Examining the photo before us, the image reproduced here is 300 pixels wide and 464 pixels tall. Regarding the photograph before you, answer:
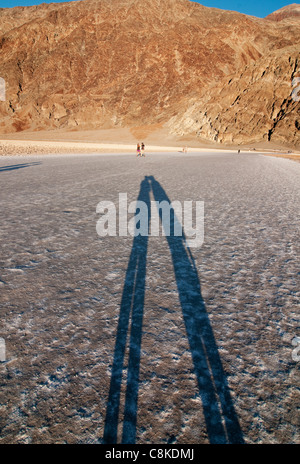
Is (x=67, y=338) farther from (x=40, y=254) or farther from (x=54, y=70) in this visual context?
(x=54, y=70)

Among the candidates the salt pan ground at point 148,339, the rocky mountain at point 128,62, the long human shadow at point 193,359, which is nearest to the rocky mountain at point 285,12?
the rocky mountain at point 128,62

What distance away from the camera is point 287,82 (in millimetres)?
50812

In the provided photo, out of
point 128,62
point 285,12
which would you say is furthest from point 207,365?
point 285,12

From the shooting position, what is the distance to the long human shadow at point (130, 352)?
1.31m

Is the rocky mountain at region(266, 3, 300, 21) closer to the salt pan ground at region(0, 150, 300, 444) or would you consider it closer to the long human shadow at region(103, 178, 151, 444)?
the salt pan ground at region(0, 150, 300, 444)

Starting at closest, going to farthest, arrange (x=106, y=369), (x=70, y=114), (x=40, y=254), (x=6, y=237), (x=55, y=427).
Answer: (x=55, y=427) < (x=106, y=369) < (x=40, y=254) < (x=6, y=237) < (x=70, y=114)

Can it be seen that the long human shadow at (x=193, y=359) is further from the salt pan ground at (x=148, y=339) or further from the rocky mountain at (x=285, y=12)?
the rocky mountain at (x=285, y=12)

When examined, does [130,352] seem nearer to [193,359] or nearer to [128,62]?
[193,359]

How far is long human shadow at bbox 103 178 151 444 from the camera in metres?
1.31

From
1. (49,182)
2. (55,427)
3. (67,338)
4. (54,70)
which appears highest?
(54,70)

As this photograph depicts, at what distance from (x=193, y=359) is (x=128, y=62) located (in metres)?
84.4

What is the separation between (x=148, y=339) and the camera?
1840mm

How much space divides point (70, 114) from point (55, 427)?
8224cm

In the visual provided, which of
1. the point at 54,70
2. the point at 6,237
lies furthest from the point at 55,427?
the point at 54,70
